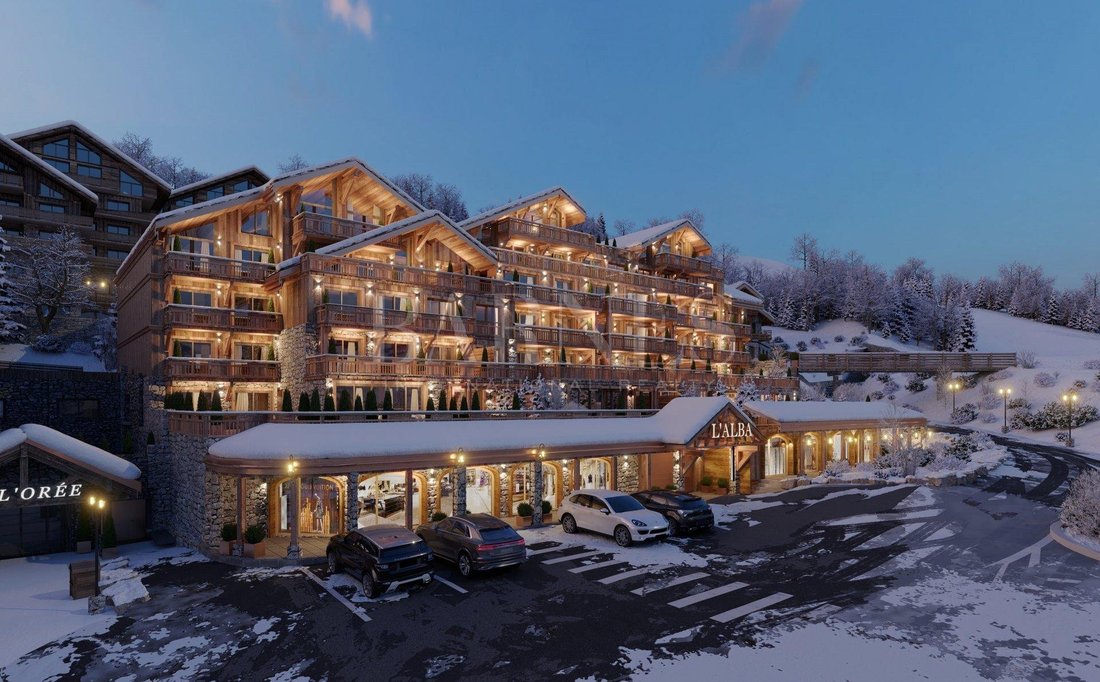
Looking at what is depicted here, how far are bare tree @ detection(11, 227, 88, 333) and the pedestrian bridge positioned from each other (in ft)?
221

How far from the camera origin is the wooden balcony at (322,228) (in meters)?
34.1

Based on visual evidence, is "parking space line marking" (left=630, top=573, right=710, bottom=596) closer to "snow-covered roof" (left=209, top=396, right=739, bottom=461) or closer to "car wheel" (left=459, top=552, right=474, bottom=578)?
"car wheel" (left=459, top=552, right=474, bottom=578)

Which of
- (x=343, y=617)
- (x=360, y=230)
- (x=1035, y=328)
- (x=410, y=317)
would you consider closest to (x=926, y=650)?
(x=343, y=617)

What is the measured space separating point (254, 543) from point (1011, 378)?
72358 millimetres

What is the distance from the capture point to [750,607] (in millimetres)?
15031

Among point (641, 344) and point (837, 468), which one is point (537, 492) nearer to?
point (837, 468)

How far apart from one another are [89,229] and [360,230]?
108 ft

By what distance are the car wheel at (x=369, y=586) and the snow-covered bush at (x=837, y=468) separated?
29114mm

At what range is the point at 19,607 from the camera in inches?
639

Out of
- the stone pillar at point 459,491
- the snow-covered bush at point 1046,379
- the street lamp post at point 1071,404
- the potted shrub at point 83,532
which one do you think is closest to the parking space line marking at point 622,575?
the stone pillar at point 459,491

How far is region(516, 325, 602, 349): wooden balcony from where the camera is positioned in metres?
40.5

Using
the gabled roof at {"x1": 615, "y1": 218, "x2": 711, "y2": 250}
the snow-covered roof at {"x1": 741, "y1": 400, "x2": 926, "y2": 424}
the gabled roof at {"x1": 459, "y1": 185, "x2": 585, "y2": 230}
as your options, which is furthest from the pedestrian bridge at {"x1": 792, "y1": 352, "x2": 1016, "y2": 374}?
the gabled roof at {"x1": 459, "y1": 185, "x2": 585, "y2": 230}

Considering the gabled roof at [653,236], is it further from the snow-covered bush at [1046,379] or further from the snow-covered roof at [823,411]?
A: the snow-covered bush at [1046,379]

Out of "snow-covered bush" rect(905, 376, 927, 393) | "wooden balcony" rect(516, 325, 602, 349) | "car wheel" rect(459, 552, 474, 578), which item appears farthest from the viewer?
"snow-covered bush" rect(905, 376, 927, 393)
